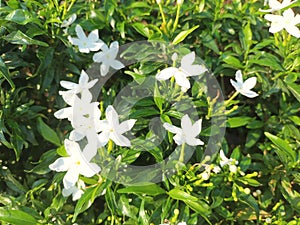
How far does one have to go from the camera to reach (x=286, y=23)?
199 centimetres

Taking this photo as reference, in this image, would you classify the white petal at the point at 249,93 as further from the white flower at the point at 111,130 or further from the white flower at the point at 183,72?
the white flower at the point at 111,130

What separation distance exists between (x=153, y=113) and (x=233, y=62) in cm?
46

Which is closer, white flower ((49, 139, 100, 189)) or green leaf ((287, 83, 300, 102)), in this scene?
white flower ((49, 139, 100, 189))

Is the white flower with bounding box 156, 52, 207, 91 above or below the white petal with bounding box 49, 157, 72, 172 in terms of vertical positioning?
above

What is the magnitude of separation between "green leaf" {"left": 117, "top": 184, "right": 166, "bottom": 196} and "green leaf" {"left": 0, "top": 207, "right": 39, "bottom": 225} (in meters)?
0.35

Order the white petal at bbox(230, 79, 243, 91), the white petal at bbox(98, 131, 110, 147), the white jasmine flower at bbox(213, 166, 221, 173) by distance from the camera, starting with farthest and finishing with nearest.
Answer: the white petal at bbox(230, 79, 243, 91) → the white jasmine flower at bbox(213, 166, 221, 173) → the white petal at bbox(98, 131, 110, 147)

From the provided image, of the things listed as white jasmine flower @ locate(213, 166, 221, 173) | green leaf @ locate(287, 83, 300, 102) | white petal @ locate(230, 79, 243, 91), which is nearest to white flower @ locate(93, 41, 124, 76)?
white petal @ locate(230, 79, 243, 91)

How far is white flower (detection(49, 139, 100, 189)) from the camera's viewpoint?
1.62 metres

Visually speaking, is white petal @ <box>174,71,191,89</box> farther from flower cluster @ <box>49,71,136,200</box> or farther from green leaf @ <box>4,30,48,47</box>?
green leaf @ <box>4,30,48,47</box>

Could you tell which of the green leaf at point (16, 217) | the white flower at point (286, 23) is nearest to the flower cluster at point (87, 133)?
the green leaf at point (16, 217)

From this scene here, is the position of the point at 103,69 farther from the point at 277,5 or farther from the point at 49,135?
the point at 277,5

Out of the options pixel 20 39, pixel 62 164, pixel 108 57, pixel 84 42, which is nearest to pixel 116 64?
pixel 108 57

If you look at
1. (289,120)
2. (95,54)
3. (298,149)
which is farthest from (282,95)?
(95,54)

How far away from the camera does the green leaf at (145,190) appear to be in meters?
1.72
